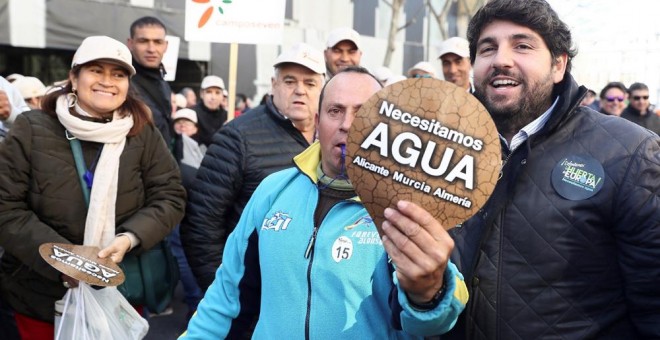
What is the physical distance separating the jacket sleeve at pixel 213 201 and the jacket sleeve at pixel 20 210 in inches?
23.4

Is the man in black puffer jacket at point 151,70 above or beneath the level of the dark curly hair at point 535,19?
beneath

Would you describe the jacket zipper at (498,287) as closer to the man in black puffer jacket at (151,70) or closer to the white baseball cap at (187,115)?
the man in black puffer jacket at (151,70)

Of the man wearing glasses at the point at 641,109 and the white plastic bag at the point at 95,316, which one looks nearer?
the white plastic bag at the point at 95,316

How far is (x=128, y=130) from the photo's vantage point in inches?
117

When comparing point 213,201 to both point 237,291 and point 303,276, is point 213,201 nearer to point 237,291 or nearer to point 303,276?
point 237,291

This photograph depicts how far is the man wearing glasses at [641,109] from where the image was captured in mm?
7945

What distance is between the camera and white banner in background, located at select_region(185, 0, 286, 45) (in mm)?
4707

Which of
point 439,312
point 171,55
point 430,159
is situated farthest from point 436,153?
point 171,55

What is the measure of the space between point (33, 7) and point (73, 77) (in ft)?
26.1

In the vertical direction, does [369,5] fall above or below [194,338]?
above

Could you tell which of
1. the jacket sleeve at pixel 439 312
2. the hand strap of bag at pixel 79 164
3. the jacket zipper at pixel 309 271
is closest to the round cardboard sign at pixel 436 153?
the jacket sleeve at pixel 439 312

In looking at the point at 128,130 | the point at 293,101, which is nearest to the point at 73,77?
the point at 128,130

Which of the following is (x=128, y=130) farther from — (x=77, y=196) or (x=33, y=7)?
(x=33, y=7)

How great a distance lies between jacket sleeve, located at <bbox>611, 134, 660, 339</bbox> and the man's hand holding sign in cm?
50
